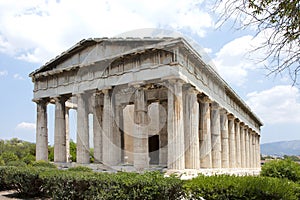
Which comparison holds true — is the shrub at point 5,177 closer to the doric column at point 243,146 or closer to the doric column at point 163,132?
the doric column at point 163,132

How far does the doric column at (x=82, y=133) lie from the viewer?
78.3 feet

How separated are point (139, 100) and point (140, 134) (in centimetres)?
222

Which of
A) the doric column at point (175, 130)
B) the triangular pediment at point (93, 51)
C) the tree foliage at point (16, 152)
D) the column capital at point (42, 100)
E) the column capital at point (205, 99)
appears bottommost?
the tree foliage at point (16, 152)

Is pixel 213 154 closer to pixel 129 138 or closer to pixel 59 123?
pixel 129 138

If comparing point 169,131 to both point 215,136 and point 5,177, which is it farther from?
point 5,177

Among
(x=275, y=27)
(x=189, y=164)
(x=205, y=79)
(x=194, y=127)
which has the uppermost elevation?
(x=205, y=79)

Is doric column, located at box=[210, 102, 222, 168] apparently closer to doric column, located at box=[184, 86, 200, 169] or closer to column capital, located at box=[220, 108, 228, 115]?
column capital, located at box=[220, 108, 228, 115]

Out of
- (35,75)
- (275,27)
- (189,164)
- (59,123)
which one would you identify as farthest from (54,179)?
(35,75)

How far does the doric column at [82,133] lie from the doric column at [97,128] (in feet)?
2.32

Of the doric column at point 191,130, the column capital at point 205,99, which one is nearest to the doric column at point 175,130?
the doric column at point 191,130

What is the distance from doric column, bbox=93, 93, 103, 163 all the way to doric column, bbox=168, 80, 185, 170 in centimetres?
693

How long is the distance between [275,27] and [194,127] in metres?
14.8

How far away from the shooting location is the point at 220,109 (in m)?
28.5

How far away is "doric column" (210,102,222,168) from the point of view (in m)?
25.8
